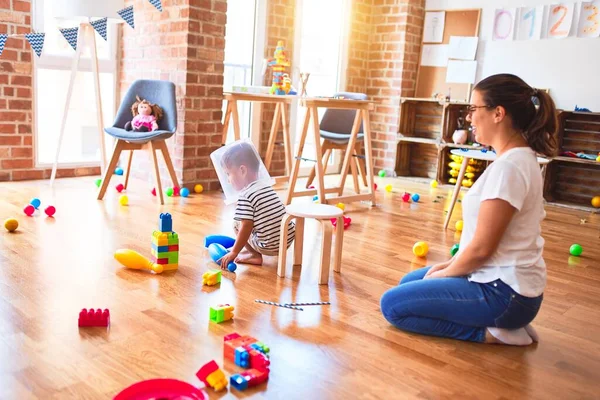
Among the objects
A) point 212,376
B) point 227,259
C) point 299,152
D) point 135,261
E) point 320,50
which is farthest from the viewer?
point 320,50

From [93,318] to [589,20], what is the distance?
15.3 feet

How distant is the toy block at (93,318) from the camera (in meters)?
1.89

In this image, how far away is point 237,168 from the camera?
2578 mm

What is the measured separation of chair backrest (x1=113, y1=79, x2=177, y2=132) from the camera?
4.04 m

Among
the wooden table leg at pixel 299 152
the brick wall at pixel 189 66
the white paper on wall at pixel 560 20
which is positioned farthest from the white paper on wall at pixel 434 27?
the wooden table leg at pixel 299 152

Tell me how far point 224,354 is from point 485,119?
1.07m

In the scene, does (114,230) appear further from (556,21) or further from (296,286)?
(556,21)

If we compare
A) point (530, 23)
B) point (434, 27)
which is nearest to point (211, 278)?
point (530, 23)

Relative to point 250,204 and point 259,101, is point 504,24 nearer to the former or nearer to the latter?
point 259,101

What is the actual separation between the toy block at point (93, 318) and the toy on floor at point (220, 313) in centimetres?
34

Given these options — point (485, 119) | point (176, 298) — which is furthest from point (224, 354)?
point (485, 119)

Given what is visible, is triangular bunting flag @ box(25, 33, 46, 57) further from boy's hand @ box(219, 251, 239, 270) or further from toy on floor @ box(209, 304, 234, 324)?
toy on floor @ box(209, 304, 234, 324)

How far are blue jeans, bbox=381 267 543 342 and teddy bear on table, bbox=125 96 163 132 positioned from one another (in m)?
2.52

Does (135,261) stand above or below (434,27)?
below
